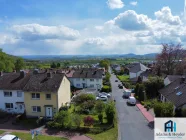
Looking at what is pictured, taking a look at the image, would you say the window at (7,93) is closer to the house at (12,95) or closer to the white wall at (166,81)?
the house at (12,95)

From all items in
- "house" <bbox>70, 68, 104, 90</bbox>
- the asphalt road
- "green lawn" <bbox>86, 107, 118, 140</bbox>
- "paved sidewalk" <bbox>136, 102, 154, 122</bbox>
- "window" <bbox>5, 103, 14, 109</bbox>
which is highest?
"house" <bbox>70, 68, 104, 90</bbox>

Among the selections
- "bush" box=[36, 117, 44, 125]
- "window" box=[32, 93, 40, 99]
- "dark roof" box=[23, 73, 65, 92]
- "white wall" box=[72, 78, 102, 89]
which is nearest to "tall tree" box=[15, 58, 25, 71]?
"white wall" box=[72, 78, 102, 89]

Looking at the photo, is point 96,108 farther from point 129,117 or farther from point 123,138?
point 123,138

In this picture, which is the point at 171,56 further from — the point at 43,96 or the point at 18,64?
the point at 18,64

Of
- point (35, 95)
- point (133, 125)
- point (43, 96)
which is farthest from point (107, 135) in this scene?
point (35, 95)

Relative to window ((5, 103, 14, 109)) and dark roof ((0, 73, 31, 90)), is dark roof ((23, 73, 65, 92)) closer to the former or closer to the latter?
dark roof ((0, 73, 31, 90))

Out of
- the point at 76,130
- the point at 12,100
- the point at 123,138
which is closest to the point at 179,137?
the point at 123,138
